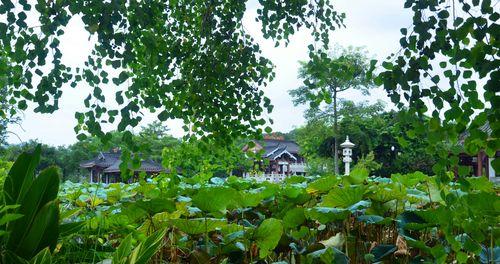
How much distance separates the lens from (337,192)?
1.32 metres

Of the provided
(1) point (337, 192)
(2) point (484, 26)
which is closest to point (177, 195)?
(1) point (337, 192)

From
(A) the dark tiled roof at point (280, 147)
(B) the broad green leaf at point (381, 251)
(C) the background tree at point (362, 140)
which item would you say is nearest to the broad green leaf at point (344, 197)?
(B) the broad green leaf at point (381, 251)

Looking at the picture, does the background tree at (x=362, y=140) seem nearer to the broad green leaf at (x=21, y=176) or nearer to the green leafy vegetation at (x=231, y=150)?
the green leafy vegetation at (x=231, y=150)

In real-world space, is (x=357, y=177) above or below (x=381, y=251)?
above

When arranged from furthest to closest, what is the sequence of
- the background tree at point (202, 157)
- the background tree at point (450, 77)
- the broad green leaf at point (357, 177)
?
the background tree at point (202, 157)
the broad green leaf at point (357, 177)
the background tree at point (450, 77)

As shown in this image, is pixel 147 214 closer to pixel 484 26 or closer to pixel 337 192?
pixel 337 192

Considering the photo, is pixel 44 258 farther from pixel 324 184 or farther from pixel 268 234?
pixel 324 184

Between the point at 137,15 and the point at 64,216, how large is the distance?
1.77 ft

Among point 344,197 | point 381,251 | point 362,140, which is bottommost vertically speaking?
point 381,251

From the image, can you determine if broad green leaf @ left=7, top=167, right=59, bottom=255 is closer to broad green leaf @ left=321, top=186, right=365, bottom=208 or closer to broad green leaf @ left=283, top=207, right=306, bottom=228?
broad green leaf @ left=283, top=207, right=306, bottom=228

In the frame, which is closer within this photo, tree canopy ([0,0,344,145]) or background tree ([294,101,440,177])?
tree canopy ([0,0,344,145])

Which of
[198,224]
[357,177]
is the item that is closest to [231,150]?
[357,177]

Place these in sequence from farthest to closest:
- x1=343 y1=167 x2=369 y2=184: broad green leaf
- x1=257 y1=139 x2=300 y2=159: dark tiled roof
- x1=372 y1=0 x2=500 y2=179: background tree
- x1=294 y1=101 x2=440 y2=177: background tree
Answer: x1=257 y1=139 x2=300 y2=159: dark tiled roof < x1=294 y1=101 x2=440 y2=177: background tree < x1=343 y1=167 x2=369 y2=184: broad green leaf < x1=372 y1=0 x2=500 y2=179: background tree

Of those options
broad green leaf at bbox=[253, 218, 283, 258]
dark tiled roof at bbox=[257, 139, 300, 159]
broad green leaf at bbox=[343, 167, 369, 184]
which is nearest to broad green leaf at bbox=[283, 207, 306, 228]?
broad green leaf at bbox=[253, 218, 283, 258]
